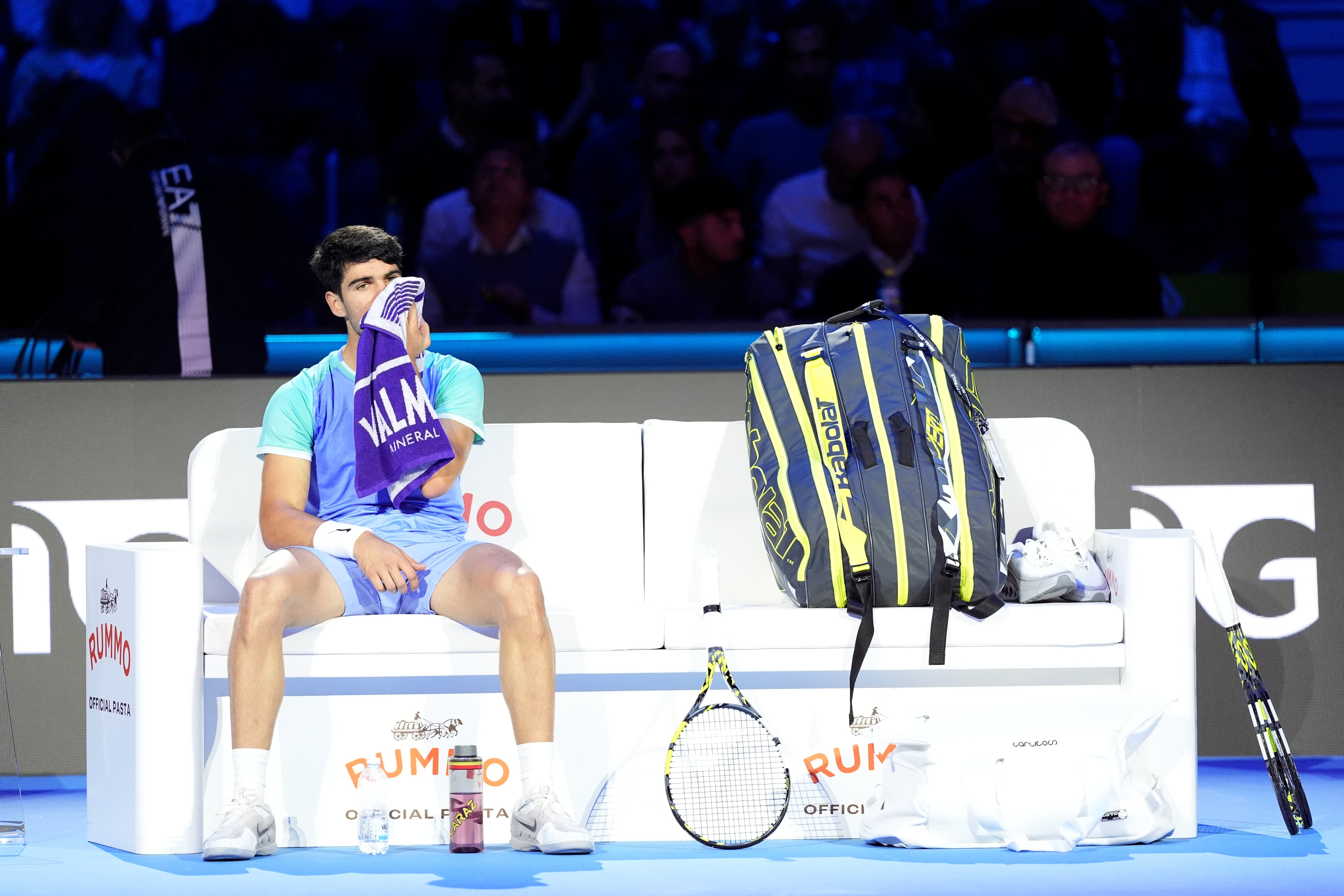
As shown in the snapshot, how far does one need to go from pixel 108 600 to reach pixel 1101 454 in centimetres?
238

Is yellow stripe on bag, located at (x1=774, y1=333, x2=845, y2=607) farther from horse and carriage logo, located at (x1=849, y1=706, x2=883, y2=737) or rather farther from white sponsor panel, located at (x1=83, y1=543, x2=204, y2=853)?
white sponsor panel, located at (x1=83, y1=543, x2=204, y2=853)

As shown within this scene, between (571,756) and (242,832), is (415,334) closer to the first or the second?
(571,756)

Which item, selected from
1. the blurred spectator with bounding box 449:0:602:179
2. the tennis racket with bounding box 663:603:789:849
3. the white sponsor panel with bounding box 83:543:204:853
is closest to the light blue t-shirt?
the white sponsor panel with bounding box 83:543:204:853

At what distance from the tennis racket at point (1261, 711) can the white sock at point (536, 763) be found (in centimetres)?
137

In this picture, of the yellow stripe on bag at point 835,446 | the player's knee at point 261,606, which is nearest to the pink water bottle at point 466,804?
the player's knee at point 261,606

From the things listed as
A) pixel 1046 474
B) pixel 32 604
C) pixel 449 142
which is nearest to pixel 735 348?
pixel 1046 474

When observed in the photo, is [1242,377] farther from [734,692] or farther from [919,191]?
[919,191]

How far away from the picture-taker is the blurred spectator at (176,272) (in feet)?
14.9

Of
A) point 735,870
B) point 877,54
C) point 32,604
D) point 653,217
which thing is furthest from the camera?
point 877,54

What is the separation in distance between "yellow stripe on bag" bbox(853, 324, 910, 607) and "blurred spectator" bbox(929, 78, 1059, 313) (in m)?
3.20

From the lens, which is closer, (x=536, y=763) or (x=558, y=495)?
(x=536, y=763)

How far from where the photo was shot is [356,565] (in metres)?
3.05

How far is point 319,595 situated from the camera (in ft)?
9.63

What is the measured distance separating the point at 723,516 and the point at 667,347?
3.91 feet
